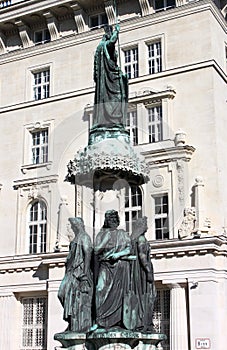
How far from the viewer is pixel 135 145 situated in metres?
28.7

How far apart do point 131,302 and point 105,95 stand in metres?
4.03

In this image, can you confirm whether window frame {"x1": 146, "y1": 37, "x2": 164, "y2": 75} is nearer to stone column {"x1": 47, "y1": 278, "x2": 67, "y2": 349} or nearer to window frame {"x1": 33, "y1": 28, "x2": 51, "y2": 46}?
window frame {"x1": 33, "y1": 28, "x2": 51, "y2": 46}

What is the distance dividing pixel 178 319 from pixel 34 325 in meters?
8.19

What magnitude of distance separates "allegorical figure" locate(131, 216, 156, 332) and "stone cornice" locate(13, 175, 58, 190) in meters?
20.8

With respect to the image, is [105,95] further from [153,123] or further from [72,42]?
[72,42]

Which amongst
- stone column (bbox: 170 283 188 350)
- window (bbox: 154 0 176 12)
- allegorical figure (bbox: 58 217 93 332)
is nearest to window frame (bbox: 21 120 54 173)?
window (bbox: 154 0 176 12)

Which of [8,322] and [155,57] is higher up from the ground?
[155,57]

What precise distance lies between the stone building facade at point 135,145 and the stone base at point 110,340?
51.9ft

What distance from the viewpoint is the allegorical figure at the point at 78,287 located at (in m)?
10.1

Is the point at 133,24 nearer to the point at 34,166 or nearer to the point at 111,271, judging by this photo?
the point at 34,166

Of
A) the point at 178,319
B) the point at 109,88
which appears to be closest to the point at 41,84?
the point at 178,319

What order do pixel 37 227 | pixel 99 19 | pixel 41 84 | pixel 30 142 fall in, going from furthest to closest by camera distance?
1. pixel 41 84
2. pixel 30 142
3. pixel 99 19
4. pixel 37 227

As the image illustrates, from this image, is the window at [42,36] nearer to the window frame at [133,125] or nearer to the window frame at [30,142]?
the window frame at [30,142]

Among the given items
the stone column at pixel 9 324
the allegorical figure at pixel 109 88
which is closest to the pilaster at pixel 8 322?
the stone column at pixel 9 324
